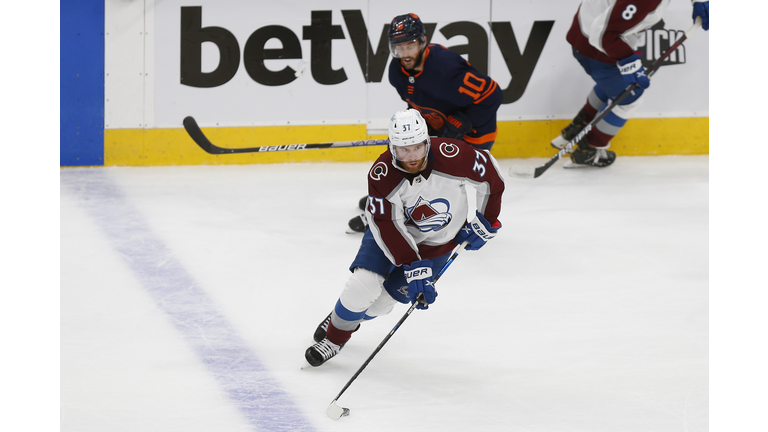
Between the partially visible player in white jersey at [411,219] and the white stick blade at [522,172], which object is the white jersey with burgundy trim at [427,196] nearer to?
the partially visible player in white jersey at [411,219]

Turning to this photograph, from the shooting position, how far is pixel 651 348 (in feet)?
8.96

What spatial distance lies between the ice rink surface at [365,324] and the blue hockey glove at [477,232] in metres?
0.43

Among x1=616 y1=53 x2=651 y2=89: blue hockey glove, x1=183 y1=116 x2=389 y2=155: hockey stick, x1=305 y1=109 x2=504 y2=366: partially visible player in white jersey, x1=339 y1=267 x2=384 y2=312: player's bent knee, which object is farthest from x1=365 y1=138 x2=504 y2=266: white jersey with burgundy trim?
x1=616 y1=53 x2=651 y2=89: blue hockey glove

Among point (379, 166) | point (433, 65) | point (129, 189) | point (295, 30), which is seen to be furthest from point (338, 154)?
point (379, 166)

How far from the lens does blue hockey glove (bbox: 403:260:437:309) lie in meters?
2.35

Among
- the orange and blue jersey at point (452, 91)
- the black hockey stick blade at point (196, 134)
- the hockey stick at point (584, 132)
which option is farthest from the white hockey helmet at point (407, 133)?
the hockey stick at point (584, 132)

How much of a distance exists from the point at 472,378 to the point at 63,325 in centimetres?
154

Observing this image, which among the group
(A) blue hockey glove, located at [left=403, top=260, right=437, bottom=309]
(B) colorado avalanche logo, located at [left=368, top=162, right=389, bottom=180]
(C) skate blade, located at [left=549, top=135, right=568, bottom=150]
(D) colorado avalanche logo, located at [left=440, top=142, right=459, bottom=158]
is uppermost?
(D) colorado avalanche logo, located at [left=440, top=142, right=459, bottom=158]

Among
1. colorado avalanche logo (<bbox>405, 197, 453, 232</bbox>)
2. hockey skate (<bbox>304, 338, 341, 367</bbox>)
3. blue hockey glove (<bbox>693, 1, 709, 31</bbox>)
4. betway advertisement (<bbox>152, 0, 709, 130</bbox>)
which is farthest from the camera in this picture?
betway advertisement (<bbox>152, 0, 709, 130</bbox>)

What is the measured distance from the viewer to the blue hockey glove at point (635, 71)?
14.7ft

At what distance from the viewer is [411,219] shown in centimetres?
253

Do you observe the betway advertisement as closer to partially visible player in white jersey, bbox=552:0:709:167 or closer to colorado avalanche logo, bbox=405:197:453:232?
partially visible player in white jersey, bbox=552:0:709:167

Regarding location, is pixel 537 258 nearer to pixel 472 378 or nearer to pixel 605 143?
pixel 472 378

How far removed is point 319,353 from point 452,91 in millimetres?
1474
